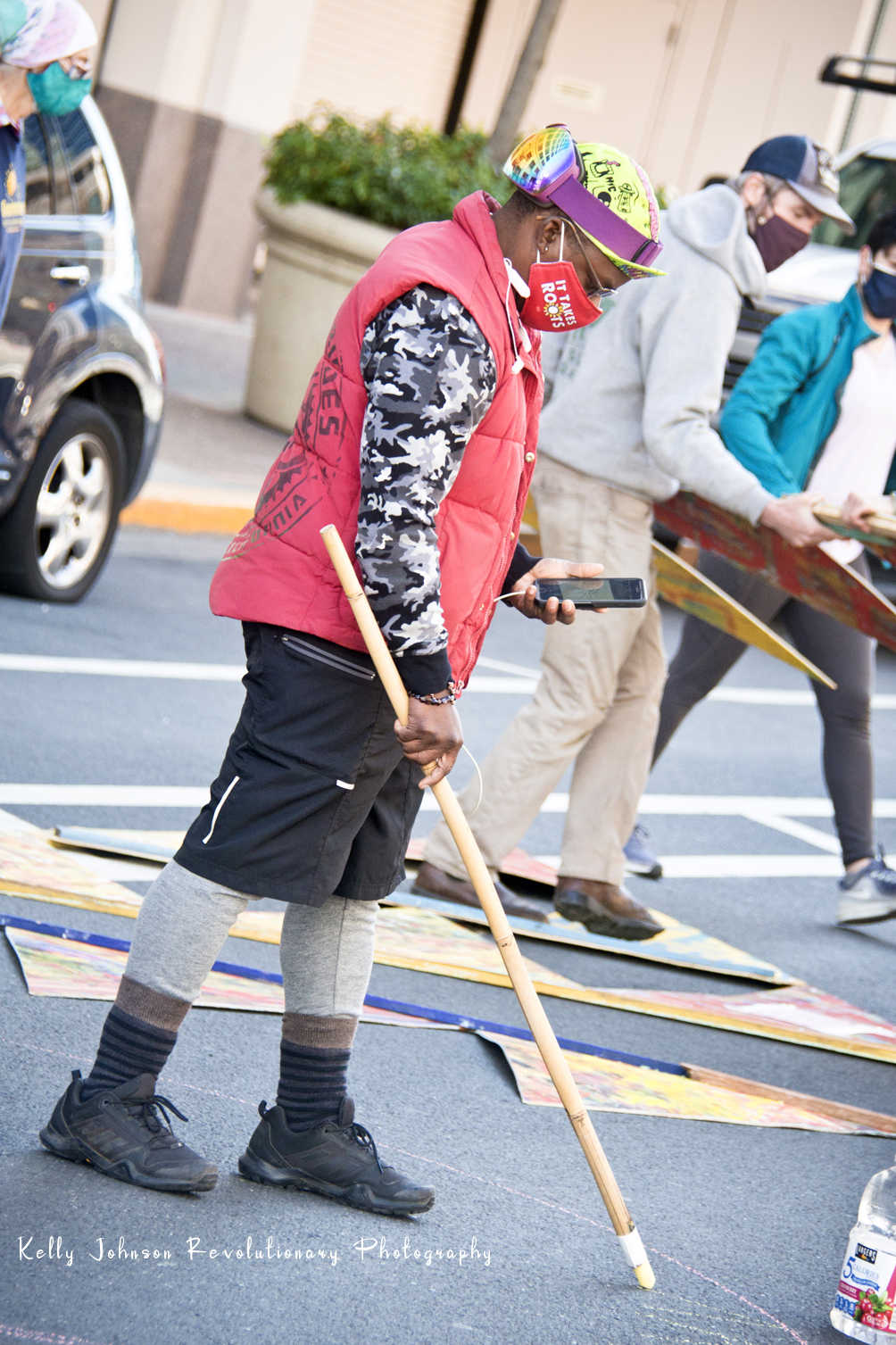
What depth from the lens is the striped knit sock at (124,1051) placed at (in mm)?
2932

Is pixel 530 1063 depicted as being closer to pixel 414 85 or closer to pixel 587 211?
pixel 587 211

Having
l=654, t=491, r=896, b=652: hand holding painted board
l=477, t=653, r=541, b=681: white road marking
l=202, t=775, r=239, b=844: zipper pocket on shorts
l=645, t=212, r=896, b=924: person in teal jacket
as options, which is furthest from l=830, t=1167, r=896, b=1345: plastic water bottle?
l=477, t=653, r=541, b=681: white road marking

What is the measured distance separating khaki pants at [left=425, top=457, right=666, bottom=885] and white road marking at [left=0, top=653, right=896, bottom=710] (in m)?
0.95

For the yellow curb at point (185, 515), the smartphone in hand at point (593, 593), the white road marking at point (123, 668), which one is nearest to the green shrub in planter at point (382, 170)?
the yellow curb at point (185, 515)

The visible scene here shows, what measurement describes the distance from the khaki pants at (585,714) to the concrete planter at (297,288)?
Answer: 7.40m

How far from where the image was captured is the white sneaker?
5715 mm

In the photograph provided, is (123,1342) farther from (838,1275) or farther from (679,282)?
(679,282)

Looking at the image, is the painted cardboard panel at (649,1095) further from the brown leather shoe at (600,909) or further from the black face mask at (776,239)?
the black face mask at (776,239)

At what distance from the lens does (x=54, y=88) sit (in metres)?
5.07

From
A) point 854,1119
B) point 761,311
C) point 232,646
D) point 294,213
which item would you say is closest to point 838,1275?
point 854,1119

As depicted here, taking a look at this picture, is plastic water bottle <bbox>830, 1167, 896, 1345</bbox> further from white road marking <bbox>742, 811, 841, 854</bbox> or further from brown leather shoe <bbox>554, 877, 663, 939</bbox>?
white road marking <bbox>742, 811, 841, 854</bbox>

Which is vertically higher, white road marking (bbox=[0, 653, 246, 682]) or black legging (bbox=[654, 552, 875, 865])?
black legging (bbox=[654, 552, 875, 865])

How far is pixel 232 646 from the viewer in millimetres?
7613

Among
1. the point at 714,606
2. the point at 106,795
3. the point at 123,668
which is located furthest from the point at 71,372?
the point at 714,606
